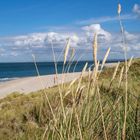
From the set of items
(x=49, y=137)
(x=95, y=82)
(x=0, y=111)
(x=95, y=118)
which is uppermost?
(x=95, y=82)

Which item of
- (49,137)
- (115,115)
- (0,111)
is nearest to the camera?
(115,115)

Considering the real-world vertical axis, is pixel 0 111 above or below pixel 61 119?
below

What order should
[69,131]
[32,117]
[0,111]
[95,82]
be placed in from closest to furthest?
[95,82], [69,131], [32,117], [0,111]

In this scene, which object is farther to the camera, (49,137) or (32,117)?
(32,117)

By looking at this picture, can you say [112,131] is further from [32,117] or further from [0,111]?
[0,111]

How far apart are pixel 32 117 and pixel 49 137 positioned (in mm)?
9949

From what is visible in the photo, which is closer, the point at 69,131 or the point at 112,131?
the point at 69,131

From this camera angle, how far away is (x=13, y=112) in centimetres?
1662

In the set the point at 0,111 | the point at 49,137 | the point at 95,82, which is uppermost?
the point at 95,82

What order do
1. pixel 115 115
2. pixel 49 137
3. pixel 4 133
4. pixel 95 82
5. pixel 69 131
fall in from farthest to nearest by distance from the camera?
1. pixel 4 133
2. pixel 49 137
3. pixel 115 115
4. pixel 69 131
5. pixel 95 82

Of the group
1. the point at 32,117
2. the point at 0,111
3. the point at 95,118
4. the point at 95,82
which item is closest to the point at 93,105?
the point at 95,118

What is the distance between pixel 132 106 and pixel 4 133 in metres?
7.63

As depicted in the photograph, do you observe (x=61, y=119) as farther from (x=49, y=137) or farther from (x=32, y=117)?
(x=32, y=117)

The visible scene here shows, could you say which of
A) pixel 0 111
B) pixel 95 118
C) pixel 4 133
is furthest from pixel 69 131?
pixel 0 111
